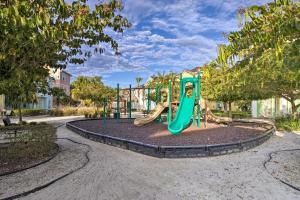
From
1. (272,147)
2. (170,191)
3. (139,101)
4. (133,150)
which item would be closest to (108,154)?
(133,150)

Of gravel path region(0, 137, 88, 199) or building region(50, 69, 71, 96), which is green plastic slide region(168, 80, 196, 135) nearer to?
gravel path region(0, 137, 88, 199)

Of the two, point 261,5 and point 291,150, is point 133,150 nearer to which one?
point 291,150

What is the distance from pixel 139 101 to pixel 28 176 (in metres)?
55.0

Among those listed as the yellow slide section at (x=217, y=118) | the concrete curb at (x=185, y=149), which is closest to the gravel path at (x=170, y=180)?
the concrete curb at (x=185, y=149)

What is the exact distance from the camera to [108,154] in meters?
8.21

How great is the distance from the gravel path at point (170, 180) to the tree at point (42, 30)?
2654mm

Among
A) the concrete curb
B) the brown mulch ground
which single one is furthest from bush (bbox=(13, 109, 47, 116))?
the concrete curb

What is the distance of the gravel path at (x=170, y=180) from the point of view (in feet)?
15.2

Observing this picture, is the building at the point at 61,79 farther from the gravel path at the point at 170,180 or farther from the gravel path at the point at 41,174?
the gravel path at the point at 170,180

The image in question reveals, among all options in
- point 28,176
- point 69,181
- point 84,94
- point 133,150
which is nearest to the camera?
point 69,181

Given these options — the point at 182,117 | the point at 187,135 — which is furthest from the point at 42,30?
the point at 182,117

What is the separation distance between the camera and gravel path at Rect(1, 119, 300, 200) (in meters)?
4.63

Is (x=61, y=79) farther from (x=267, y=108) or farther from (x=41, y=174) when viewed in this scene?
(x=41, y=174)

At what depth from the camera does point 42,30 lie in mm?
3859
